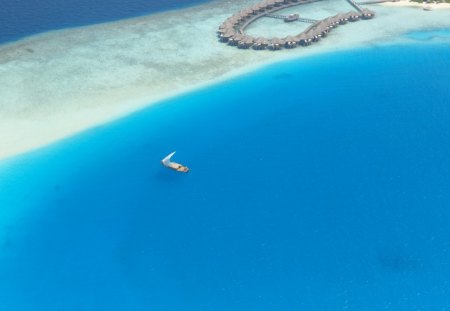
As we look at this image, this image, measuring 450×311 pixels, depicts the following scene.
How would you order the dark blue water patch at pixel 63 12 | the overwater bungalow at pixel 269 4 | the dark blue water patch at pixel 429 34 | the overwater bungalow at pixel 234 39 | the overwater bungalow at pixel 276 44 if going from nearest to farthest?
the overwater bungalow at pixel 276 44 → the overwater bungalow at pixel 234 39 → the dark blue water patch at pixel 429 34 → the dark blue water patch at pixel 63 12 → the overwater bungalow at pixel 269 4

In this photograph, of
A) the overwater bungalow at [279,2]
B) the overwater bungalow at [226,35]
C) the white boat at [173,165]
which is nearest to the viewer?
the white boat at [173,165]

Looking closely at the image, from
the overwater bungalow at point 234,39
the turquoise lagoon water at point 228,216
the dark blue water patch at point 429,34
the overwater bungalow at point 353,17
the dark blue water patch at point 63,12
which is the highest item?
the dark blue water patch at point 63,12

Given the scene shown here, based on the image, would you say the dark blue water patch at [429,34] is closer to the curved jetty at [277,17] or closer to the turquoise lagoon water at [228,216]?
the curved jetty at [277,17]

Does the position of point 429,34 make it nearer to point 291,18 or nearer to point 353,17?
point 353,17

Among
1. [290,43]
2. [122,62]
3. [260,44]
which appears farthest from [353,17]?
[122,62]

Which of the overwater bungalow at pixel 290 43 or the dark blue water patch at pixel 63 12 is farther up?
the dark blue water patch at pixel 63 12

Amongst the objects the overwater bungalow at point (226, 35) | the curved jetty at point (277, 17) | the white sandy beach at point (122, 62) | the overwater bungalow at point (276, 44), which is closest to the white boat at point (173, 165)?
the white sandy beach at point (122, 62)

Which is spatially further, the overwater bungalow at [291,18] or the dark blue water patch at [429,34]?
the overwater bungalow at [291,18]

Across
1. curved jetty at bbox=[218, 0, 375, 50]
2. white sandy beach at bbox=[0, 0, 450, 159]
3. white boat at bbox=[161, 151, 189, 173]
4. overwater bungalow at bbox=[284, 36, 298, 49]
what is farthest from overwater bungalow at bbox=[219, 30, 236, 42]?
white boat at bbox=[161, 151, 189, 173]
